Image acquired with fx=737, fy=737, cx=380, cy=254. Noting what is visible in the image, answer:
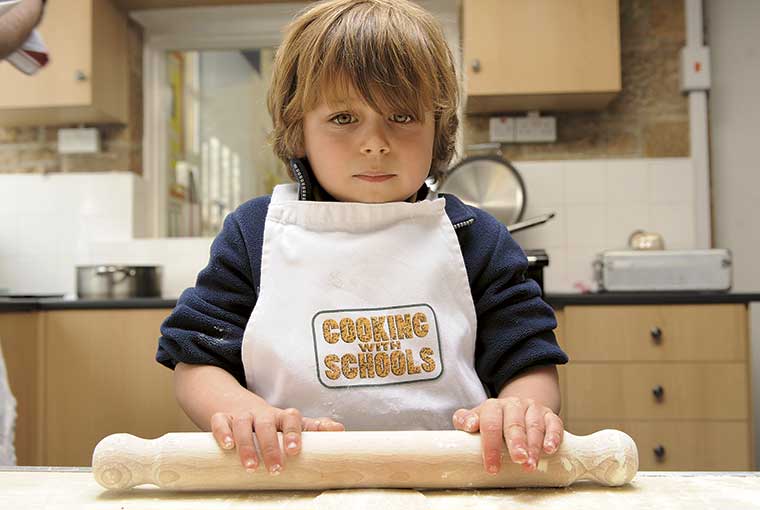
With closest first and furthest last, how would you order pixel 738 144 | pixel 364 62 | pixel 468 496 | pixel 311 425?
pixel 468 496 → pixel 311 425 → pixel 364 62 → pixel 738 144

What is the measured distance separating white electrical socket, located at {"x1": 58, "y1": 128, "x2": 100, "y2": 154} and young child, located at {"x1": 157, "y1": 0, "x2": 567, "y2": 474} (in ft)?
7.82

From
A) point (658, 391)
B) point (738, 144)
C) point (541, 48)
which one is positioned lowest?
point (658, 391)

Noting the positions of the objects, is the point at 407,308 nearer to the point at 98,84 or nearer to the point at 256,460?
the point at 256,460

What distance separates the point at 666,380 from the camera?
2234mm

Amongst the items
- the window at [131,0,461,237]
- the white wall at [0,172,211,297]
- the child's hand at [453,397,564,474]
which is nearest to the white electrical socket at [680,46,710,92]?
the window at [131,0,461,237]

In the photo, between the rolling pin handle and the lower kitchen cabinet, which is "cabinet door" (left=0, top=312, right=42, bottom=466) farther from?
the rolling pin handle

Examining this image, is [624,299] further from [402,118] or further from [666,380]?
[402,118]

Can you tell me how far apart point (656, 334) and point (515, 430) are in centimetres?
184

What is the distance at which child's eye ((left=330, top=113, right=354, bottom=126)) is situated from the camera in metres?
0.78

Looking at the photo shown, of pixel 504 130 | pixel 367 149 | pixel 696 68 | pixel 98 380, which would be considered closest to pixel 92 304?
pixel 98 380

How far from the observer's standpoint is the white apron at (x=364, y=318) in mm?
767

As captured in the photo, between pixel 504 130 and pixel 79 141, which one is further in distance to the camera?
pixel 79 141

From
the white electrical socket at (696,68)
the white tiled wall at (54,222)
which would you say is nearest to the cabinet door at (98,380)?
the white tiled wall at (54,222)

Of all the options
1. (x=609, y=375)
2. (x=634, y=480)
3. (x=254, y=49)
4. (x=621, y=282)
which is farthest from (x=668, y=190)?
(x=634, y=480)
